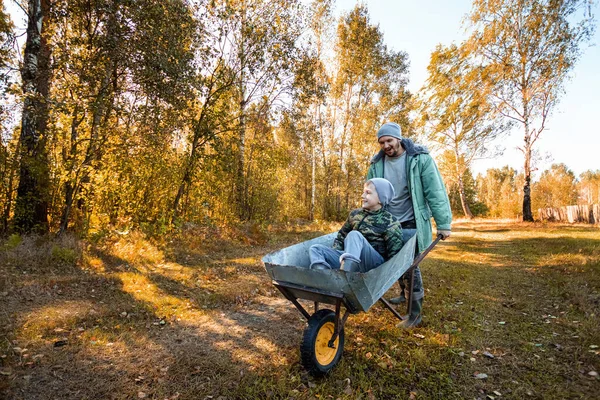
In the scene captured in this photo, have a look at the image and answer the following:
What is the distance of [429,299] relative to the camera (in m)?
4.81

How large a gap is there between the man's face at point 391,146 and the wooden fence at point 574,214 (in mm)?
17000

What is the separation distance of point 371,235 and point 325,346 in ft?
3.65

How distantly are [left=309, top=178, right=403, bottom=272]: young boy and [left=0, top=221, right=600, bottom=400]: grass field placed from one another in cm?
101

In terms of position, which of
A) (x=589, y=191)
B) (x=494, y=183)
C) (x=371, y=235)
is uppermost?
(x=494, y=183)

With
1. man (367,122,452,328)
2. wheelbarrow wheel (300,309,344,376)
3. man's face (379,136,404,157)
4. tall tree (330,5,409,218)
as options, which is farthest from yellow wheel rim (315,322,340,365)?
tall tree (330,5,409,218)

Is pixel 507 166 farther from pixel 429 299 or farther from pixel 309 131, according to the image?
pixel 429 299

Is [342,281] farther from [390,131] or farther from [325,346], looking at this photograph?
[390,131]

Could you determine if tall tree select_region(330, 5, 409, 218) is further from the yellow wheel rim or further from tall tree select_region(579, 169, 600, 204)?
tall tree select_region(579, 169, 600, 204)

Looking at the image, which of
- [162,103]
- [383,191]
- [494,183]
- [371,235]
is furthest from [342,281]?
Answer: [494,183]

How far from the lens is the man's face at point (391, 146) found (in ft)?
11.6

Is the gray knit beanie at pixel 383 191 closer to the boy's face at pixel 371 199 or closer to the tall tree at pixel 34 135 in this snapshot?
the boy's face at pixel 371 199

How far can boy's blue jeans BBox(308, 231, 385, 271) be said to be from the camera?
267 centimetres

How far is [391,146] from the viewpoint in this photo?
3549mm

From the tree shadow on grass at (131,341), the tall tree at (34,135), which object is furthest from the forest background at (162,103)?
the tree shadow on grass at (131,341)
